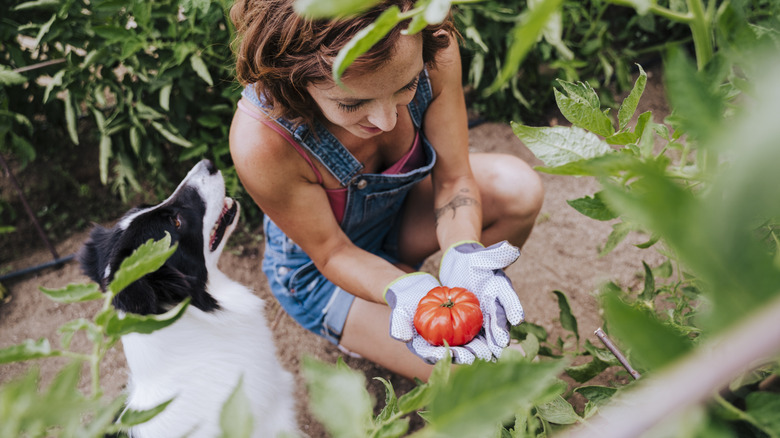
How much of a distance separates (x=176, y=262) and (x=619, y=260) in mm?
1886

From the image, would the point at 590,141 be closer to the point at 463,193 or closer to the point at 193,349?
the point at 463,193

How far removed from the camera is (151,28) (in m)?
2.14

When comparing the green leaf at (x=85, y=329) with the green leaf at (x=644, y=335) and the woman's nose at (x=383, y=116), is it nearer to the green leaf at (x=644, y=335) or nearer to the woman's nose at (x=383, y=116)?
the green leaf at (x=644, y=335)

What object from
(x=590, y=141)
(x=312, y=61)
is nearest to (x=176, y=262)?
(x=312, y=61)

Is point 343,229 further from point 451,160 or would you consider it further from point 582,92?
point 582,92

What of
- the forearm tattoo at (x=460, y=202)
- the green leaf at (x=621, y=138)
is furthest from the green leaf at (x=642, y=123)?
the forearm tattoo at (x=460, y=202)

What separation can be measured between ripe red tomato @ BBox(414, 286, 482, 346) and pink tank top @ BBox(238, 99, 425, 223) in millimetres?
495

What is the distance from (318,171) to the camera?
62.0 inches

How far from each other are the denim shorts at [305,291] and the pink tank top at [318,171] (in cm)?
23

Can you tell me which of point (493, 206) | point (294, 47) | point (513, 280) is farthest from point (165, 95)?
point (513, 280)

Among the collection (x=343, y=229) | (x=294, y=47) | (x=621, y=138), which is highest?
(x=621, y=138)

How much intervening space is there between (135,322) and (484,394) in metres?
0.32

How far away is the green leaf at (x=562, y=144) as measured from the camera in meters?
0.61

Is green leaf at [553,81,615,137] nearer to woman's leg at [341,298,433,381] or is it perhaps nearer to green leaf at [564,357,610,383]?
green leaf at [564,357,610,383]
